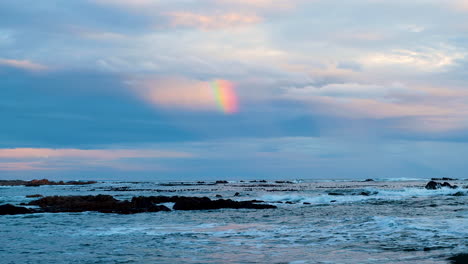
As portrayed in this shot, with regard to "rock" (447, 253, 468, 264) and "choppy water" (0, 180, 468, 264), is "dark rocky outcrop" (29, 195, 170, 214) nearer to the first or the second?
"choppy water" (0, 180, 468, 264)

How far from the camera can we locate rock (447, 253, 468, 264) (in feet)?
44.8

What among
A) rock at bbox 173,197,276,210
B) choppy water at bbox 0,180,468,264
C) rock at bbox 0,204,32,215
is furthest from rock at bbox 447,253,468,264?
rock at bbox 0,204,32,215

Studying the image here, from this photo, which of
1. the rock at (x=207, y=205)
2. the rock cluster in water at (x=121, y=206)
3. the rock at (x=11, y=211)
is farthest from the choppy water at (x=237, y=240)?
the rock at (x=207, y=205)

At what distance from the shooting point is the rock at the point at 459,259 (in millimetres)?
13648

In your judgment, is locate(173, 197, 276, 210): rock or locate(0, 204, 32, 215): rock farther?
locate(173, 197, 276, 210): rock

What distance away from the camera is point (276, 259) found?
14.9 meters

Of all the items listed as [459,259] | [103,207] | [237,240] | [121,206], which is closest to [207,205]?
[121,206]

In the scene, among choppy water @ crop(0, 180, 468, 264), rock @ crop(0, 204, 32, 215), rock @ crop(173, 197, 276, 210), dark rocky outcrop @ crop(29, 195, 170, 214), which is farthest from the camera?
rock @ crop(173, 197, 276, 210)

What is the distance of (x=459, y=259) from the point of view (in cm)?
1398

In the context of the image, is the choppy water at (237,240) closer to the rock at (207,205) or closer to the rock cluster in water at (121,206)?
the rock cluster in water at (121,206)

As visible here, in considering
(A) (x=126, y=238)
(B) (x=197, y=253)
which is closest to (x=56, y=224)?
(A) (x=126, y=238)

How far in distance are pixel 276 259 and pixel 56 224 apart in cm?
1786

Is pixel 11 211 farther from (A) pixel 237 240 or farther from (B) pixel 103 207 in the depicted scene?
(A) pixel 237 240

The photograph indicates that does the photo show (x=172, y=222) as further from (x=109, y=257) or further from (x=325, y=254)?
(x=325, y=254)
